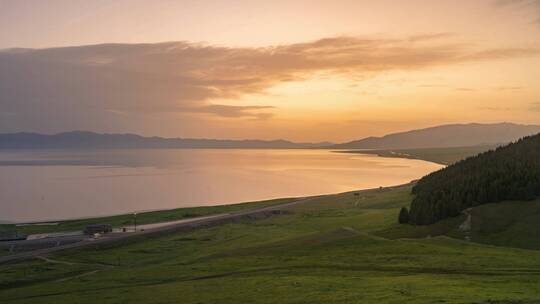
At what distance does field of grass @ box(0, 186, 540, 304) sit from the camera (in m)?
36.8

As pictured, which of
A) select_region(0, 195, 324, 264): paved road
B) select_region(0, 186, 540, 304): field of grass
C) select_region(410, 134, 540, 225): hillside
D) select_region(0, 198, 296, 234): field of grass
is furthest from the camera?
select_region(0, 198, 296, 234): field of grass

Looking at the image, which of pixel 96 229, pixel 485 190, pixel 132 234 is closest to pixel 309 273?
pixel 485 190

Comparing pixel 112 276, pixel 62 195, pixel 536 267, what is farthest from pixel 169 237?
pixel 62 195

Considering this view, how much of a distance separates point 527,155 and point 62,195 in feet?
563

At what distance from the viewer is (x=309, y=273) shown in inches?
1956

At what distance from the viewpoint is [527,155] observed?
8381 cm

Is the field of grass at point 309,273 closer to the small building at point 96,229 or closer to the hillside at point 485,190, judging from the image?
the hillside at point 485,190

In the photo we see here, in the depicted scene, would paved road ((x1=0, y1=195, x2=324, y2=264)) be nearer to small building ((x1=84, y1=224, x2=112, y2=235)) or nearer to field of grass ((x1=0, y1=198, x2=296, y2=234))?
small building ((x1=84, y1=224, x2=112, y2=235))

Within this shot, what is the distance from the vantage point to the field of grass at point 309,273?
121 ft

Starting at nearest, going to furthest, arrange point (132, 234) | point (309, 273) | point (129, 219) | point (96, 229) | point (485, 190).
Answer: point (309, 273)
point (485, 190)
point (132, 234)
point (96, 229)
point (129, 219)

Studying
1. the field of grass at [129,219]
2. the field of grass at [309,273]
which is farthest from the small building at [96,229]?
the field of grass at [309,273]

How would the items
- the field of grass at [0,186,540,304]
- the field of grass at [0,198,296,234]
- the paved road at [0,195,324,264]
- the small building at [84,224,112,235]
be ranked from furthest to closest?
the field of grass at [0,198,296,234]
the small building at [84,224,112,235]
the paved road at [0,195,324,264]
the field of grass at [0,186,540,304]

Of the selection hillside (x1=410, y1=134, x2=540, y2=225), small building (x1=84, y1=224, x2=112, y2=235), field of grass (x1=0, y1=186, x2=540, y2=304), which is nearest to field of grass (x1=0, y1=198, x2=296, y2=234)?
small building (x1=84, y1=224, x2=112, y2=235)

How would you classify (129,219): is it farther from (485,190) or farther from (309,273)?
(309,273)
